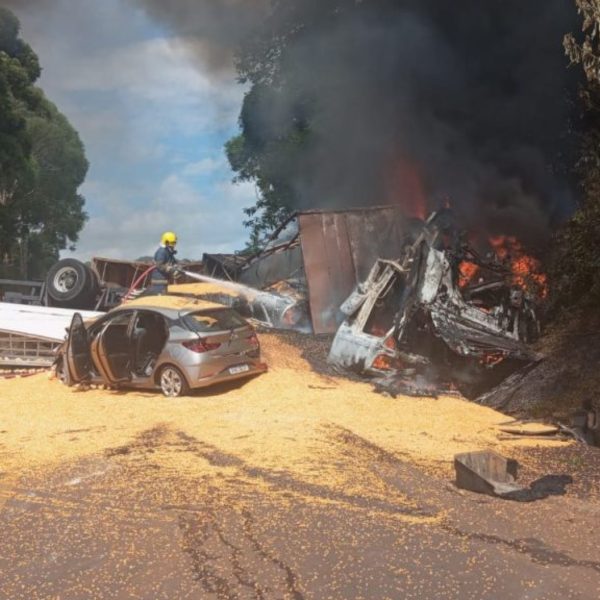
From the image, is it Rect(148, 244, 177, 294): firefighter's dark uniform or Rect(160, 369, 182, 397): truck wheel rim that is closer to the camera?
Rect(160, 369, 182, 397): truck wheel rim

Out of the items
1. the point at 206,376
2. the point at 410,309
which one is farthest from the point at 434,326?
the point at 206,376

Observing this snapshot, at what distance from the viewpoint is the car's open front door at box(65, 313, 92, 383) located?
398 inches

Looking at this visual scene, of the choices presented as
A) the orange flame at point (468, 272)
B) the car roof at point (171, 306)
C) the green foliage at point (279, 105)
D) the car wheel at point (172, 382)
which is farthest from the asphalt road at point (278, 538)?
the green foliage at point (279, 105)

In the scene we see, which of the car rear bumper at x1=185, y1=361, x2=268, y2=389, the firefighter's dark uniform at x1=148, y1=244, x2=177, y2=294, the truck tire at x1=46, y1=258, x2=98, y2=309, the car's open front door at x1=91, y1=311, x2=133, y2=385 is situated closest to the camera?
the car rear bumper at x1=185, y1=361, x2=268, y2=389

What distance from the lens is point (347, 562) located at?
3904mm

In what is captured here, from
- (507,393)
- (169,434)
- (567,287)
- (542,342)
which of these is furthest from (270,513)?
(567,287)

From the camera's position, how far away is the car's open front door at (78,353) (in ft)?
33.1

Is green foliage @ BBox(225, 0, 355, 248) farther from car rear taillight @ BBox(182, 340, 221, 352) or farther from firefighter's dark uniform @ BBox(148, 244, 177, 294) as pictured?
car rear taillight @ BBox(182, 340, 221, 352)

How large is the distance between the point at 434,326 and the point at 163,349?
392 cm

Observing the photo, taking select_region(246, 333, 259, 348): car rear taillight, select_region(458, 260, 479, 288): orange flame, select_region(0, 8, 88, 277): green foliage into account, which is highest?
select_region(0, 8, 88, 277): green foliage

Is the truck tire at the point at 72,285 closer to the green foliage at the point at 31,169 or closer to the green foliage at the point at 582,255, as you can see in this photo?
the green foliage at the point at 582,255

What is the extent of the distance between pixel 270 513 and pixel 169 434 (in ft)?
9.31

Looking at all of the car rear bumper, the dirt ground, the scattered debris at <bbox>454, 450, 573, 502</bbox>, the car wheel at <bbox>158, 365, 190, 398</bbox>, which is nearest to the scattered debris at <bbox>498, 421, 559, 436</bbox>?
the dirt ground

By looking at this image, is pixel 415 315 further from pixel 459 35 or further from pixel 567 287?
pixel 459 35
